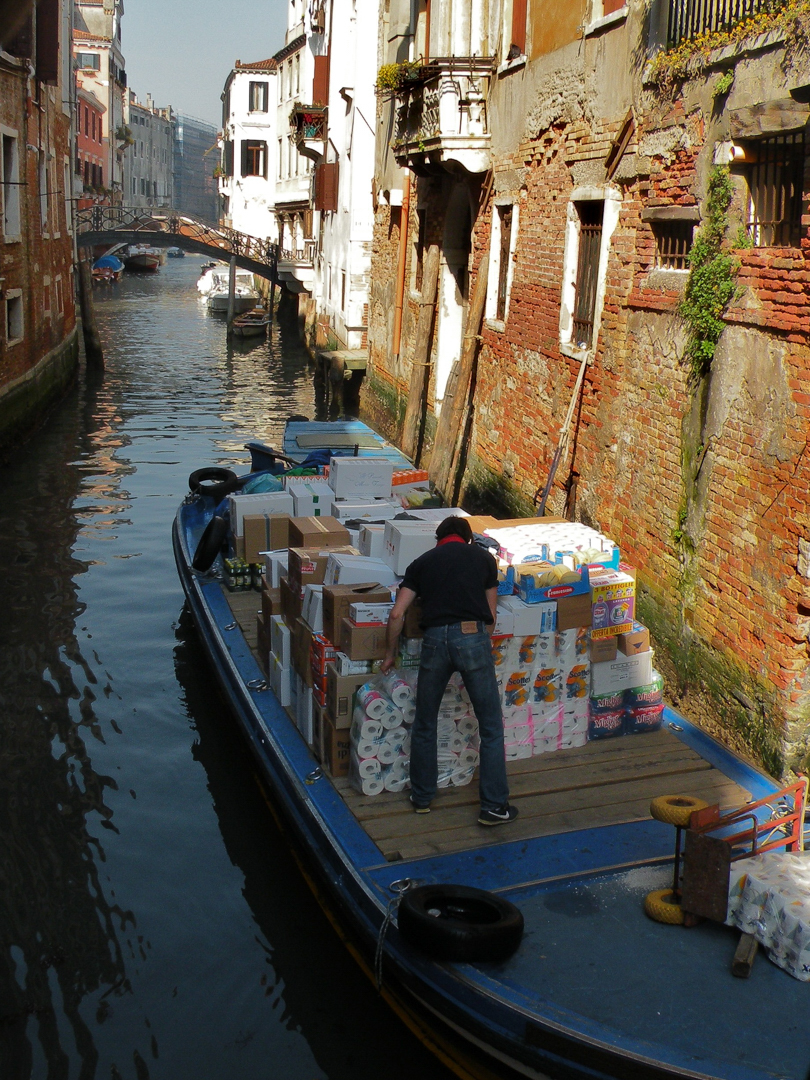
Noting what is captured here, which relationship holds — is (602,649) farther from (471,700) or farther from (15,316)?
(15,316)

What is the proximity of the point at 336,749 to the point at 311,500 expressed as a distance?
3205 millimetres

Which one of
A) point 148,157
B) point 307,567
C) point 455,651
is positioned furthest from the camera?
point 148,157

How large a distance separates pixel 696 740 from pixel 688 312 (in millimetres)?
2791

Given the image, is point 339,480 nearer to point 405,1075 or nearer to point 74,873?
point 74,873

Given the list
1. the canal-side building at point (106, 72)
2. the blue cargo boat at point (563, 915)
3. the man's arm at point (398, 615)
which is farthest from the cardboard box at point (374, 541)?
the canal-side building at point (106, 72)

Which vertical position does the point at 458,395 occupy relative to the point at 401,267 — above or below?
below

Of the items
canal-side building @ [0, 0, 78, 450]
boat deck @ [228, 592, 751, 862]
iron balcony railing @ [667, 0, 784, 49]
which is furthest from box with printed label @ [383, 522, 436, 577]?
canal-side building @ [0, 0, 78, 450]

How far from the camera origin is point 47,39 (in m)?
19.0

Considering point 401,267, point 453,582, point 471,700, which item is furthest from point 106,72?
point 471,700

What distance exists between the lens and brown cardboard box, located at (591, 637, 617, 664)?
6.03 m

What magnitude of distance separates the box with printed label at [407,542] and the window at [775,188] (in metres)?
2.64

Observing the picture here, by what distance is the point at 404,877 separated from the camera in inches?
191

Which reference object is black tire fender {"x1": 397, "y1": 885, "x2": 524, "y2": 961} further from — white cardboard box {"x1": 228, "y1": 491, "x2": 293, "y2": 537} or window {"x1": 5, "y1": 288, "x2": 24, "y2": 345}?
window {"x1": 5, "y1": 288, "x2": 24, "y2": 345}

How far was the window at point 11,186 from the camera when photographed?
16875 millimetres
